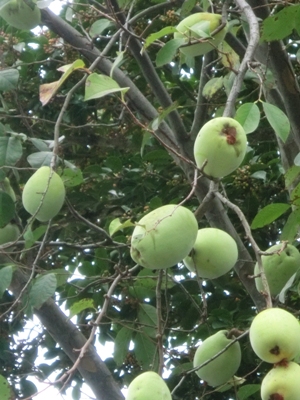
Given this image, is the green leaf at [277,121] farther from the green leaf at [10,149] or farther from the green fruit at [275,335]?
the green leaf at [10,149]

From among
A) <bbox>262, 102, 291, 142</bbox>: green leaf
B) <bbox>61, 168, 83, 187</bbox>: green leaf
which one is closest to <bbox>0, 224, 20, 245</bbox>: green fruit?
<bbox>61, 168, 83, 187</bbox>: green leaf

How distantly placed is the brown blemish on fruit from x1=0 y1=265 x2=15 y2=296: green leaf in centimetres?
92

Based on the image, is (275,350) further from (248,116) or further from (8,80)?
(8,80)

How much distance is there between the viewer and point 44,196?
1373 mm

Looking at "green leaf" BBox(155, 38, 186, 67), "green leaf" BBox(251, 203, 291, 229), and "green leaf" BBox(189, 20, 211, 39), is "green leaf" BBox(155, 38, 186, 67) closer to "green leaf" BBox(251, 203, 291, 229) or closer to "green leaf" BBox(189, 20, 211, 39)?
"green leaf" BBox(189, 20, 211, 39)

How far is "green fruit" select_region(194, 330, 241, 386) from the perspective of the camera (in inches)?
52.8

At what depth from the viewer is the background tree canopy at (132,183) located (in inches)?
65.4

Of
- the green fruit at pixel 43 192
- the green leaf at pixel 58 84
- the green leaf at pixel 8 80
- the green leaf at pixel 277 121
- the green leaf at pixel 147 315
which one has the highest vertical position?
the green leaf at pixel 8 80

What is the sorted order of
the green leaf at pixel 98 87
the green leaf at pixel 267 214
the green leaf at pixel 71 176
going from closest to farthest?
the green leaf at pixel 98 87 → the green leaf at pixel 267 214 → the green leaf at pixel 71 176

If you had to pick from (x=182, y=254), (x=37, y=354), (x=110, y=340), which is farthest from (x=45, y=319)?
(x=182, y=254)

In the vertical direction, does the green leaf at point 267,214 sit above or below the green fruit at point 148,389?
above

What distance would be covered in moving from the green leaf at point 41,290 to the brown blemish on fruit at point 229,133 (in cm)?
84

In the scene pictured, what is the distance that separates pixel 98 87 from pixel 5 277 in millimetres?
782

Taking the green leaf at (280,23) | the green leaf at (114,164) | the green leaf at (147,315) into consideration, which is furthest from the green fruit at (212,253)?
the green leaf at (114,164)
